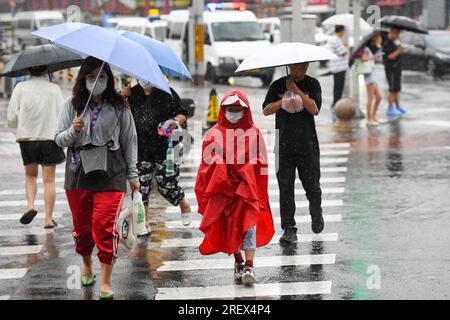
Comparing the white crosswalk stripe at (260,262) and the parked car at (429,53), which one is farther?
the parked car at (429,53)

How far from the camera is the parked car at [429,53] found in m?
32.2

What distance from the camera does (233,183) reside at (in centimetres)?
912

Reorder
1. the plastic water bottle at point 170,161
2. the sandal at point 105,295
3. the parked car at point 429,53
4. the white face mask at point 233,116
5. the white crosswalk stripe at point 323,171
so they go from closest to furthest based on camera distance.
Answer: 1. the sandal at point 105,295
2. the white face mask at point 233,116
3. the plastic water bottle at point 170,161
4. the white crosswalk stripe at point 323,171
5. the parked car at point 429,53

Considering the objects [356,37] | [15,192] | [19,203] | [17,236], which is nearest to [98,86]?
[17,236]

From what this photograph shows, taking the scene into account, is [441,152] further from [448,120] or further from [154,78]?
[154,78]

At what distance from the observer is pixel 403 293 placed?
8508mm

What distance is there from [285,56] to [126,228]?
7.50ft

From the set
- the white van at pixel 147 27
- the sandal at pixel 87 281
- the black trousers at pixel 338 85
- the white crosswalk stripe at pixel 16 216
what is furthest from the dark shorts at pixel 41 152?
the white van at pixel 147 27

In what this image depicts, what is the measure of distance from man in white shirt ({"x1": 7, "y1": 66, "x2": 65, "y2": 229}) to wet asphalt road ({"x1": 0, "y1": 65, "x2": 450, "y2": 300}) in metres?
0.70

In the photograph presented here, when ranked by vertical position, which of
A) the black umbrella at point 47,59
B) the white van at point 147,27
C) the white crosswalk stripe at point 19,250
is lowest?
the white van at point 147,27

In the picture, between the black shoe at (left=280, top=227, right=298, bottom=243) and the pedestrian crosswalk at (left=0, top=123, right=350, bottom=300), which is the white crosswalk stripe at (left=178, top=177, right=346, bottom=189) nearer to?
the pedestrian crosswalk at (left=0, top=123, right=350, bottom=300)

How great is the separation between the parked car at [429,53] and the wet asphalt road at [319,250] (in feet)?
53.0

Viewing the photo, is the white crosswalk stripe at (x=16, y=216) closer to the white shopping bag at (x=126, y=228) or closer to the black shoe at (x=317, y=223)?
the black shoe at (x=317, y=223)

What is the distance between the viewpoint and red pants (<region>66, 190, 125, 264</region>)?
8.55 meters
